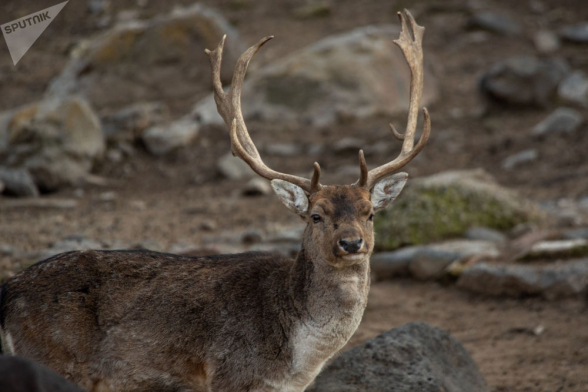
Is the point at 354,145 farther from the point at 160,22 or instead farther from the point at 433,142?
the point at 160,22

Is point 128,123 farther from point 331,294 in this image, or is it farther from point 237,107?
point 331,294

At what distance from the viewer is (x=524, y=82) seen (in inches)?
729

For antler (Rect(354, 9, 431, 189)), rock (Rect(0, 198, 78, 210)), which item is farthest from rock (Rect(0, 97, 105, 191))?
antler (Rect(354, 9, 431, 189))

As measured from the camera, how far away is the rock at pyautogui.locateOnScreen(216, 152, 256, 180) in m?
16.3

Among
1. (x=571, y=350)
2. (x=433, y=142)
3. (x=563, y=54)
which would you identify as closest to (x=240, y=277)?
(x=571, y=350)

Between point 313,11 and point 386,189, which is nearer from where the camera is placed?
point 386,189

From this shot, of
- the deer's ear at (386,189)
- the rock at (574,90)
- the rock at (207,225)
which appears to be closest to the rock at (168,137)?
the rock at (207,225)

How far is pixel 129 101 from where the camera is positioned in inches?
774

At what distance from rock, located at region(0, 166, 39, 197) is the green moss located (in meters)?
7.38

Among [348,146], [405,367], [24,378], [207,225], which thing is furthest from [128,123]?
[24,378]

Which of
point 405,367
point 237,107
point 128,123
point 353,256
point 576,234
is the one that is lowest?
point 128,123

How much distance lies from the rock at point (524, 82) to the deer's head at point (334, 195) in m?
11.8

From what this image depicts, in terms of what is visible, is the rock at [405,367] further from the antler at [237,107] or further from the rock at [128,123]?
the rock at [128,123]

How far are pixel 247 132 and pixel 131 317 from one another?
7.60 ft
